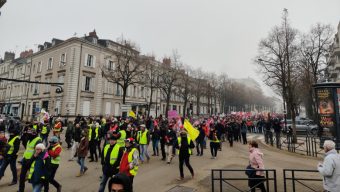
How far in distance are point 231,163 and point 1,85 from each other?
221ft

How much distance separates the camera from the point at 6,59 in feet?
198

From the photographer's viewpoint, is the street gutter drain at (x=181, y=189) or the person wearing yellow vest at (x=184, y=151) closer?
the street gutter drain at (x=181, y=189)

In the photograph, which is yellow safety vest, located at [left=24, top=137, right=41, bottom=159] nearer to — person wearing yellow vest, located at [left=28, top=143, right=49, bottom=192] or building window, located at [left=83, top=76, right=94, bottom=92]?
person wearing yellow vest, located at [left=28, top=143, right=49, bottom=192]

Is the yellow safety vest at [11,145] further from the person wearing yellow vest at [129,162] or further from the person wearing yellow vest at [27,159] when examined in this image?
the person wearing yellow vest at [129,162]

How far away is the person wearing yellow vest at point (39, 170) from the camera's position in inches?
209

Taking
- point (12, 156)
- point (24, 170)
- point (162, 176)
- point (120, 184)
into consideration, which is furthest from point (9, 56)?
point (120, 184)

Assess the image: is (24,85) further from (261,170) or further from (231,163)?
(261,170)

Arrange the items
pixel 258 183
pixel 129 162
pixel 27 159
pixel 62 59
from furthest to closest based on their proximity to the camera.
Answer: pixel 62 59, pixel 27 159, pixel 258 183, pixel 129 162

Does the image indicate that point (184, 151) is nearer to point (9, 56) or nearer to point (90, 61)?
point (90, 61)

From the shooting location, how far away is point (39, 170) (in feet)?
17.6

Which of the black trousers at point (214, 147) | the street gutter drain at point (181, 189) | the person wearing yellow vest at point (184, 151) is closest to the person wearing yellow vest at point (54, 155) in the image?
the street gutter drain at point (181, 189)

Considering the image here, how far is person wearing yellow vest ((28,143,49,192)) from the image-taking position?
5.31m

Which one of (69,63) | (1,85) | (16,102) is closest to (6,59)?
(1,85)

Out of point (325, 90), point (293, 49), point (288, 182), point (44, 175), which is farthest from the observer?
point (293, 49)
